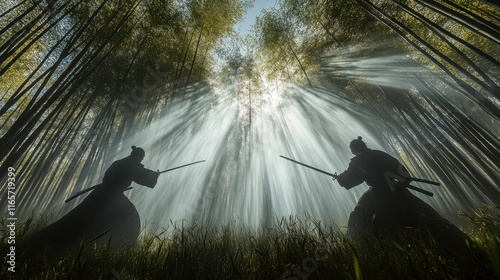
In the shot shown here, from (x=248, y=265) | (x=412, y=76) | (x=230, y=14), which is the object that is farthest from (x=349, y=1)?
(x=248, y=265)

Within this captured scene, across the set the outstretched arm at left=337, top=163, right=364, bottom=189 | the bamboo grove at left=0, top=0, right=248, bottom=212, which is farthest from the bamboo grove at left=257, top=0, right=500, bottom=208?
the bamboo grove at left=0, top=0, right=248, bottom=212

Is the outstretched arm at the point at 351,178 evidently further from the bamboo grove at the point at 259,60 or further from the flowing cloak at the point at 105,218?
the flowing cloak at the point at 105,218

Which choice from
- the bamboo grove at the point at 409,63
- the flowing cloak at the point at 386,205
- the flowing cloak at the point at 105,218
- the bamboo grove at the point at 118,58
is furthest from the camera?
the bamboo grove at the point at 118,58

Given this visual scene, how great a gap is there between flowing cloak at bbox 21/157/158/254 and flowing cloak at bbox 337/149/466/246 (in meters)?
2.27

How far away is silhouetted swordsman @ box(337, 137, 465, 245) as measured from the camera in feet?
5.54

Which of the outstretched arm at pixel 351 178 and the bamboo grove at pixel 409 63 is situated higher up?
the bamboo grove at pixel 409 63

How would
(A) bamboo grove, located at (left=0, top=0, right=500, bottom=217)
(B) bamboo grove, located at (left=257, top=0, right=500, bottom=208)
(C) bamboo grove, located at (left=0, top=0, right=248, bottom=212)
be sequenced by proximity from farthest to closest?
(C) bamboo grove, located at (left=0, top=0, right=248, bottom=212) → (A) bamboo grove, located at (left=0, top=0, right=500, bottom=217) → (B) bamboo grove, located at (left=257, top=0, right=500, bottom=208)

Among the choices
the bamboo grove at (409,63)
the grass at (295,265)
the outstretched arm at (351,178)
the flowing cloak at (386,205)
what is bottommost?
the grass at (295,265)

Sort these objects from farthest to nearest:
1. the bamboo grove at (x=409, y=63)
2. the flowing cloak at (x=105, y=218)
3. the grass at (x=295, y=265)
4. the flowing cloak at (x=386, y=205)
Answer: the bamboo grove at (x=409, y=63), the flowing cloak at (x=105, y=218), the flowing cloak at (x=386, y=205), the grass at (x=295, y=265)

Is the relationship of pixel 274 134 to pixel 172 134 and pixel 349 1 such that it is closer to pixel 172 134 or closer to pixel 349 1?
pixel 172 134

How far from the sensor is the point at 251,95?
26.5 ft

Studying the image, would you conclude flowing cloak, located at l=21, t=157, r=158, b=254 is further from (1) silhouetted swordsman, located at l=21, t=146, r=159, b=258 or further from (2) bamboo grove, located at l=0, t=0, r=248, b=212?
(2) bamboo grove, located at l=0, t=0, r=248, b=212

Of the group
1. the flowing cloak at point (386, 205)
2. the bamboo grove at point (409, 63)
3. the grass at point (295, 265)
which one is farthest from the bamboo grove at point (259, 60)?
the grass at point (295, 265)

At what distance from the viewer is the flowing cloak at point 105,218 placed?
1854 mm
